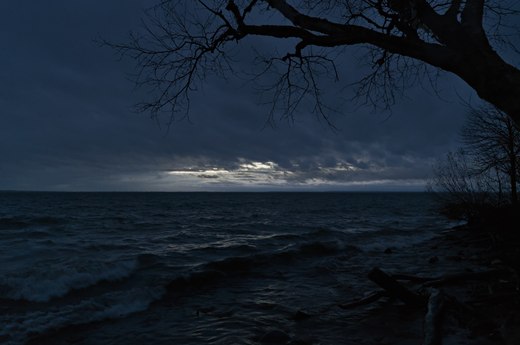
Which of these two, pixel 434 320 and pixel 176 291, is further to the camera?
pixel 176 291

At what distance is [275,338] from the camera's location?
21.7 ft

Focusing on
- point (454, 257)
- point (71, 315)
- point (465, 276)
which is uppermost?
point (465, 276)

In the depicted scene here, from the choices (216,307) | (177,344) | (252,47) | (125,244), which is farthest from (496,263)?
(125,244)

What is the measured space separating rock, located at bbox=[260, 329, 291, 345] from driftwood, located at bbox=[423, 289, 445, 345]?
8.78ft

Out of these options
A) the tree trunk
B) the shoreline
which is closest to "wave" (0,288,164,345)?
the shoreline

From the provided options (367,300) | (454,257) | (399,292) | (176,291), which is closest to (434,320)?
(399,292)

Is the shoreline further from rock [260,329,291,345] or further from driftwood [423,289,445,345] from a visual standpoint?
rock [260,329,291,345]

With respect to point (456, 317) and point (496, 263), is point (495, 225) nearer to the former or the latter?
point (496, 263)

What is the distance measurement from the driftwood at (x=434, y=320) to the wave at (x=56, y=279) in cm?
975

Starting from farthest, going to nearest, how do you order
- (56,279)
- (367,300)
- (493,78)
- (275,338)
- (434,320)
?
1. (56,279)
2. (367,300)
3. (275,338)
4. (434,320)
5. (493,78)

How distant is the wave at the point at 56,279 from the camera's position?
401 inches

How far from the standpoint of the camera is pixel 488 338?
5.65 meters

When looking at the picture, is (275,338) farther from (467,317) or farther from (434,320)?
(467,317)

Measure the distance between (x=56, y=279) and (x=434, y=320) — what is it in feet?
36.6
